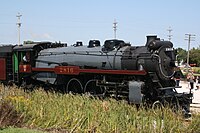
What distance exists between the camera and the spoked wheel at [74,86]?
Answer: 1476 centimetres

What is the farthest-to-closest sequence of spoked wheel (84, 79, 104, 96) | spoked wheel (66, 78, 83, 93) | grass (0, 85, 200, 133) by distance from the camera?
spoked wheel (66, 78, 83, 93) → spoked wheel (84, 79, 104, 96) → grass (0, 85, 200, 133)

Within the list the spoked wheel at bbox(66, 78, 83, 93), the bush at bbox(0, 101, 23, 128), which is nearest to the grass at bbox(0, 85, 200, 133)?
the bush at bbox(0, 101, 23, 128)

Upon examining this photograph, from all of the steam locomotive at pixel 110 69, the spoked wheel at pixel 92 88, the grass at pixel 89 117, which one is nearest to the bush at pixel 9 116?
the grass at pixel 89 117

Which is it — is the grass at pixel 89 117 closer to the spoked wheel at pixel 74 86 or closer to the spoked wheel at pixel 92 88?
the spoked wheel at pixel 92 88

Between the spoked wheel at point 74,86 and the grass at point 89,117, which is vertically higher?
the spoked wheel at point 74,86

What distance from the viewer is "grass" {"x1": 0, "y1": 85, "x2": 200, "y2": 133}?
740 centimetres

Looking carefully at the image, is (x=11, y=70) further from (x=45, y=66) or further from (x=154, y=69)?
(x=154, y=69)

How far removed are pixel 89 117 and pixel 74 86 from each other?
6.93 metres

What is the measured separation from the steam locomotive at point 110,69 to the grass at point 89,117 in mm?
2819

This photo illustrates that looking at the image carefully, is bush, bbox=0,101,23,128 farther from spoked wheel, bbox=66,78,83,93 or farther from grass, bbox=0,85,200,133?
spoked wheel, bbox=66,78,83,93

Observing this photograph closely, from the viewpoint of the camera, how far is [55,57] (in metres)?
16.4

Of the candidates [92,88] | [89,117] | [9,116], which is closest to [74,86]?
[92,88]

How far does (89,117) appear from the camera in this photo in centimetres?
841

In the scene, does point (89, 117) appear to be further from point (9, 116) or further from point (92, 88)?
point (92, 88)
